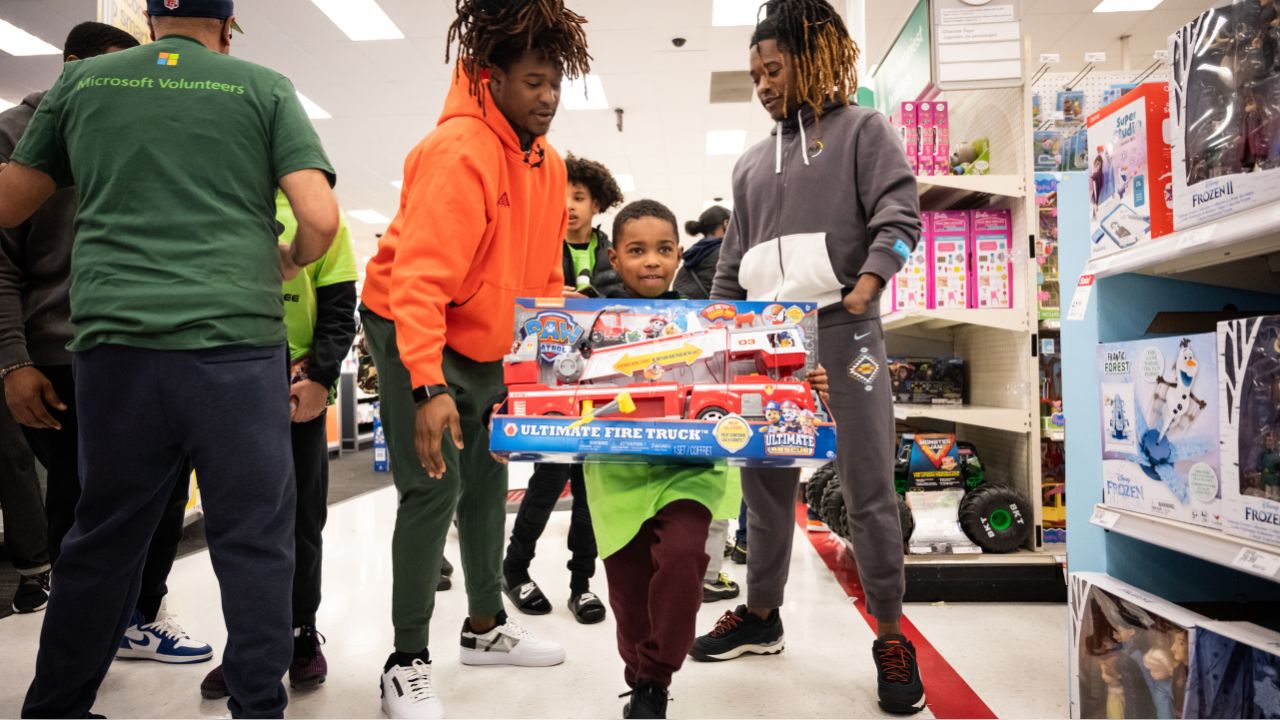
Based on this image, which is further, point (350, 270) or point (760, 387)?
point (350, 270)

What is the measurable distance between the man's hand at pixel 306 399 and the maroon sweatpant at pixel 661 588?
2.86 feet

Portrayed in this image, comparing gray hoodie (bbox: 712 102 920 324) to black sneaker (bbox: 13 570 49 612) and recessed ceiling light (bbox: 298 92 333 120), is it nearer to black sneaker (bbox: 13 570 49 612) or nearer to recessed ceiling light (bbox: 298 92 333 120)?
black sneaker (bbox: 13 570 49 612)

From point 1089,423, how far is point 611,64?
19.2ft

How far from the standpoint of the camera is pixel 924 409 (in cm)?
277

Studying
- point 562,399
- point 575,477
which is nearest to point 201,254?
point 562,399

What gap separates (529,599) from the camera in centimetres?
239

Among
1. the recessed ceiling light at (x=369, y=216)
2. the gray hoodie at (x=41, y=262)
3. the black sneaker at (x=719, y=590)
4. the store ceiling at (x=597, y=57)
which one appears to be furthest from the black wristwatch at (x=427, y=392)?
the recessed ceiling light at (x=369, y=216)

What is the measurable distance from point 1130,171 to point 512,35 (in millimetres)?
1201

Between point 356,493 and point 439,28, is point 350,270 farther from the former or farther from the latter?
point 439,28

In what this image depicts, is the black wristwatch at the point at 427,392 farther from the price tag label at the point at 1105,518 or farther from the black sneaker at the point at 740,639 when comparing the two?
the price tag label at the point at 1105,518

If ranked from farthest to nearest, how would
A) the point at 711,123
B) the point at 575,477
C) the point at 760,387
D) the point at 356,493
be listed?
the point at 711,123
the point at 356,493
the point at 575,477
the point at 760,387

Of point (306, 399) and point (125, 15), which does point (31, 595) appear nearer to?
point (306, 399)

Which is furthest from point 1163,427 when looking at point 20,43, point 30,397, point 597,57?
point 20,43

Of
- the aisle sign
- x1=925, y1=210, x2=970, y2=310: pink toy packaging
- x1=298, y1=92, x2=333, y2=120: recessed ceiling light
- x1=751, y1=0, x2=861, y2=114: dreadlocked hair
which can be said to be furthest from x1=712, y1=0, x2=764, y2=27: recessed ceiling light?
x1=298, y1=92, x2=333, y2=120: recessed ceiling light
